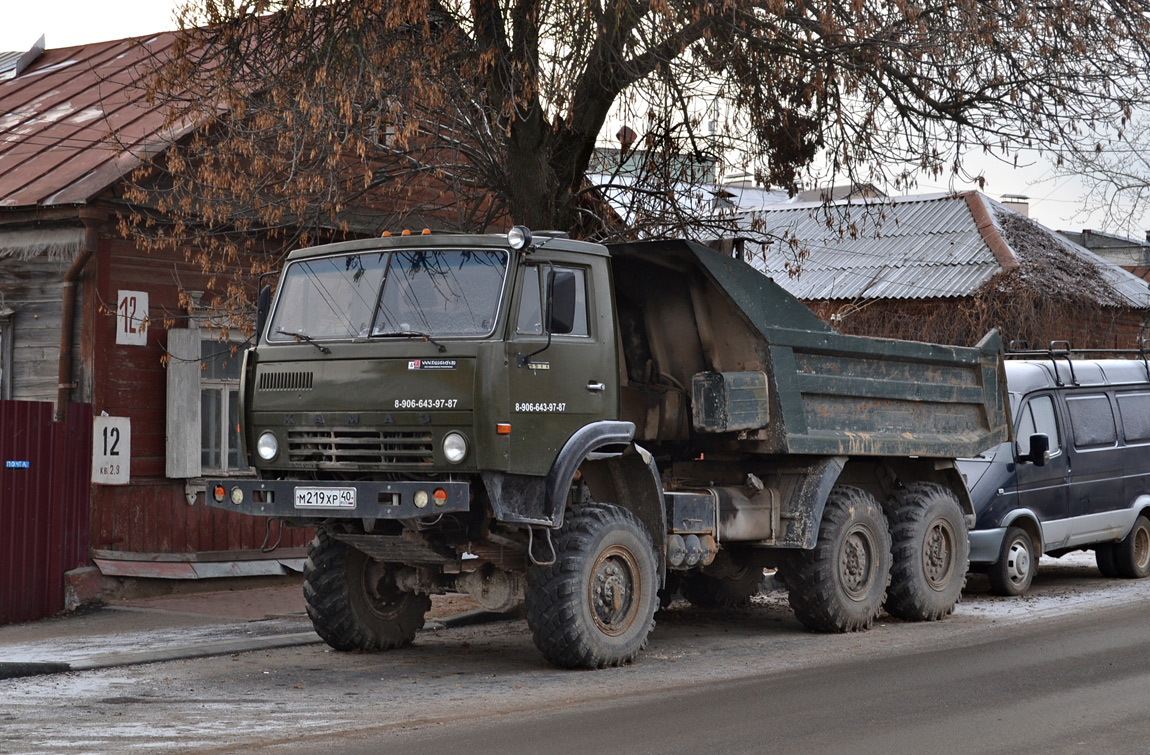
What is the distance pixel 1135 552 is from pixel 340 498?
10.0m

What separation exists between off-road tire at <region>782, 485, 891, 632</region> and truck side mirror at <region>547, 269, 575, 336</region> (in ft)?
10.5

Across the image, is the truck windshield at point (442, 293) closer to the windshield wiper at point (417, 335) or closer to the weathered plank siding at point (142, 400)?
the windshield wiper at point (417, 335)

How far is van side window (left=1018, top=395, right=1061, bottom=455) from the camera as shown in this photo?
1378cm

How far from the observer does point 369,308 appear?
923cm

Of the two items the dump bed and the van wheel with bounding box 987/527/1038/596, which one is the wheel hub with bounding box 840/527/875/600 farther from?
the van wheel with bounding box 987/527/1038/596

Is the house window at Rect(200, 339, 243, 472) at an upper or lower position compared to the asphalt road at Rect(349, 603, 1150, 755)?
upper

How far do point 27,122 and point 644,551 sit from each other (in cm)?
1037

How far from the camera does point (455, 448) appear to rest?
8695 mm

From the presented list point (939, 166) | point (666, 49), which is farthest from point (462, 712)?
point (939, 166)

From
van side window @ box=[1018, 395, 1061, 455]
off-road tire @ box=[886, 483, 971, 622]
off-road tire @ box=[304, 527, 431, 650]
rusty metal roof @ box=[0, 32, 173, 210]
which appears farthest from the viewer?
van side window @ box=[1018, 395, 1061, 455]

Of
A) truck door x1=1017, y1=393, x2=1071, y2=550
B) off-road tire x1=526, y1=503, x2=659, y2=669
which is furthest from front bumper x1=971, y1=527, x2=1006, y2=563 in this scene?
off-road tire x1=526, y1=503, x2=659, y2=669

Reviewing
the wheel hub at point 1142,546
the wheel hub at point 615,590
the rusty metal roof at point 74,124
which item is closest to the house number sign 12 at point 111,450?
the rusty metal roof at point 74,124

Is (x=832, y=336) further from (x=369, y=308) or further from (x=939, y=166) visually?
(x=369, y=308)

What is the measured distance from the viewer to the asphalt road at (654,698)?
6.81m
